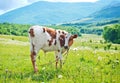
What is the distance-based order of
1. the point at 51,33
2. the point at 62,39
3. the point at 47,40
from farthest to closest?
the point at 62,39
the point at 51,33
the point at 47,40

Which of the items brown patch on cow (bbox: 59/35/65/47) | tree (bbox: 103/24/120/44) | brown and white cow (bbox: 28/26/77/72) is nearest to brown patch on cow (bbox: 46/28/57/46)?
brown and white cow (bbox: 28/26/77/72)

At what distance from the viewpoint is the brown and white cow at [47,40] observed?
1844cm

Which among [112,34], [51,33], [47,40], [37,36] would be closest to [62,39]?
[51,33]

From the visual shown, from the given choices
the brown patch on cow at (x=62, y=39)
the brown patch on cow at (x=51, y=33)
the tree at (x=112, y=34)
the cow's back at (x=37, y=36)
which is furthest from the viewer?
the tree at (x=112, y=34)

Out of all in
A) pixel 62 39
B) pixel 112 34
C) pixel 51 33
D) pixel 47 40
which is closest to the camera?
pixel 47 40

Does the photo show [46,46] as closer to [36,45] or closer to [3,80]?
[36,45]

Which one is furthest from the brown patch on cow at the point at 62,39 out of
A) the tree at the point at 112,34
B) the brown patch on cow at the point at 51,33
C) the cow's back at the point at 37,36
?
the tree at the point at 112,34

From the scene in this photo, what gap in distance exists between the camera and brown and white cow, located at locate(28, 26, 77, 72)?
60.5 feet

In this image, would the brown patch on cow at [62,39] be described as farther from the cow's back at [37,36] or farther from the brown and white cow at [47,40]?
the cow's back at [37,36]

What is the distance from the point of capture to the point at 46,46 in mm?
19109

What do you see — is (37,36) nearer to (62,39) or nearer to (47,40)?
(47,40)

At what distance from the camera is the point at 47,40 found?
19.0 meters

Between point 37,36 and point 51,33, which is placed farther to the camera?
point 51,33

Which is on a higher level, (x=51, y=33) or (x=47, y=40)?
(x=51, y=33)
